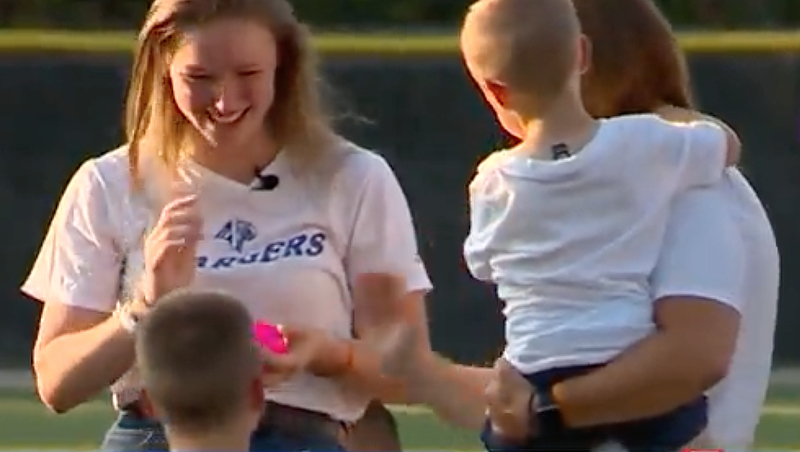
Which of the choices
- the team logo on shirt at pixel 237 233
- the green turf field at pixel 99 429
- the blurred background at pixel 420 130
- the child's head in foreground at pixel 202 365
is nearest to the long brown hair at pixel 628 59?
the child's head in foreground at pixel 202 365

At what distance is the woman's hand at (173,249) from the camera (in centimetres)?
345

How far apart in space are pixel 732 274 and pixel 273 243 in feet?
2.97

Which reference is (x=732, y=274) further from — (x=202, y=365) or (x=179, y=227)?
(x=179, y=227)

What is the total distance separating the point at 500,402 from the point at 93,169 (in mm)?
966

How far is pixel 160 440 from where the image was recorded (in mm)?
3684

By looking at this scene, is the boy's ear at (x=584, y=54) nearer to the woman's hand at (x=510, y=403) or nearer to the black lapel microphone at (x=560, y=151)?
the black lapel microphone at (x=560, y=151)

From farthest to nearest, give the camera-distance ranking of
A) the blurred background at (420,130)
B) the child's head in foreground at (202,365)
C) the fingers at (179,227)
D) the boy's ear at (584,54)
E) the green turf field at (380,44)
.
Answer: the green turf field at (380,44) < the blurred background at (420,130) < the fingers at (179,227) < the boy's ear at (584,54) < the child's head in foreground at (202,365)

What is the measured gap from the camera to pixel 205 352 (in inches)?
121

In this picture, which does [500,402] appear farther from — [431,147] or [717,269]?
[431,147]

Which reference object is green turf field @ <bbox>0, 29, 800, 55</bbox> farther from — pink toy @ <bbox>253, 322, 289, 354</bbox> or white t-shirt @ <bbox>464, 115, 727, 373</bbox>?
white t-shirt @ <bbox>464, 115, 727, 373</bbox>

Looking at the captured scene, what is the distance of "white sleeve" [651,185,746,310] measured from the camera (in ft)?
10.1

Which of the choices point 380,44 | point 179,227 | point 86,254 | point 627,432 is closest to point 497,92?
point 627,432

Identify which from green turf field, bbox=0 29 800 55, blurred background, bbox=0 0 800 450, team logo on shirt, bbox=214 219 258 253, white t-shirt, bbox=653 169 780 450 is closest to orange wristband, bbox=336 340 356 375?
team logo on shirt, bbox=214 219 258 253

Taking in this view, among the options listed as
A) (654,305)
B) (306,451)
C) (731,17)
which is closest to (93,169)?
(306,451)
